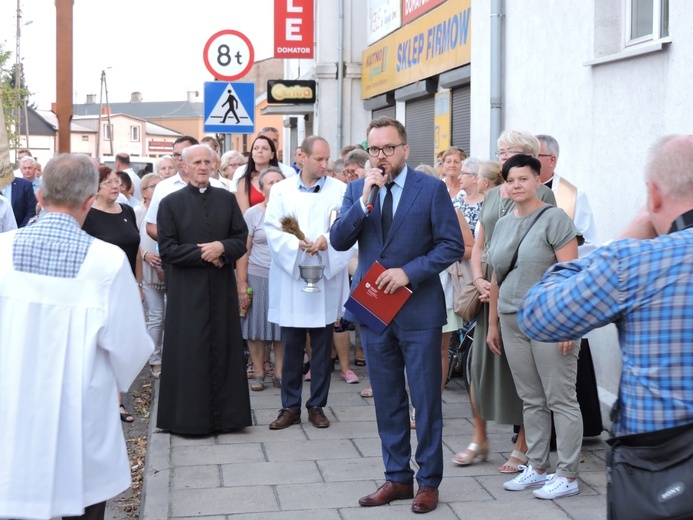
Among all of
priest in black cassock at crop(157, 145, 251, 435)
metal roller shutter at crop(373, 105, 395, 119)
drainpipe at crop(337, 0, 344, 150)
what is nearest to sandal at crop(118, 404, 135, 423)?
priest in black cassock at crop(157, 145, 251, 435)

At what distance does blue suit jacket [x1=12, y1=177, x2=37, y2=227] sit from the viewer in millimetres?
11594

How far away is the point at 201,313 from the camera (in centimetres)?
720

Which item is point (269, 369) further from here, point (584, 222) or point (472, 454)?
point (584, 222)

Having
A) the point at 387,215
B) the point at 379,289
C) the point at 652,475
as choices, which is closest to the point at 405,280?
the point at 379,289

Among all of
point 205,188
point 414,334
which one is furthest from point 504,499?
point 205,188

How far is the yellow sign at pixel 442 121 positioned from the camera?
542 inches

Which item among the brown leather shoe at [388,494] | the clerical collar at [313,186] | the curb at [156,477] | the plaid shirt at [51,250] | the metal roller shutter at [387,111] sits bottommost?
the curb at [156,477]

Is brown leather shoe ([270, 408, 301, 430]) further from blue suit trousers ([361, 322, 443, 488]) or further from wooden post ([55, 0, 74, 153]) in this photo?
wooden post ([55, 0, 74, 153])

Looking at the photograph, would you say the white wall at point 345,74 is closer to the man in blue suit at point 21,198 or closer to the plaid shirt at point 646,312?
the man in blue suit at point 21,198

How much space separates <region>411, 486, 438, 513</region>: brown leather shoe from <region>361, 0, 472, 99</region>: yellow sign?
26.4 feet

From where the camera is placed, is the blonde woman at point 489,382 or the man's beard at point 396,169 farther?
the blonde woman at point 489,382

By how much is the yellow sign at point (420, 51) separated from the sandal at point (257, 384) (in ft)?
18.3

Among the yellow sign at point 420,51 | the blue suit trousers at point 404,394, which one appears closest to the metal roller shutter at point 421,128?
the yellow sign at point 420,51

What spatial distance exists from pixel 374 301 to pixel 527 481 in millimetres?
1448
